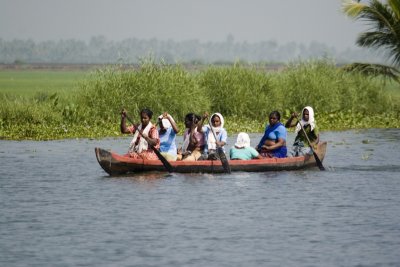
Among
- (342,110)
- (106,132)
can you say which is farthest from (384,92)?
(106,132)

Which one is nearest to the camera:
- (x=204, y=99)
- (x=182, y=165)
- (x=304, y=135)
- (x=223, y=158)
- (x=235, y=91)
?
(x=223, y=158)

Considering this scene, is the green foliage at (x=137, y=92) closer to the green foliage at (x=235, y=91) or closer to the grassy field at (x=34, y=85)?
the grassy field at (x=34, y=85)

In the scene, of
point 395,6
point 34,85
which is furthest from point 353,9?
point 34,85

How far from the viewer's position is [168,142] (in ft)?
68.8

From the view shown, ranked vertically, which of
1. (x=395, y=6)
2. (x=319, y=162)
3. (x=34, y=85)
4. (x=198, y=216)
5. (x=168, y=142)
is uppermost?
(x=395, y=6)

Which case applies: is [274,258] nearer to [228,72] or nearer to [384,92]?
[228,72]

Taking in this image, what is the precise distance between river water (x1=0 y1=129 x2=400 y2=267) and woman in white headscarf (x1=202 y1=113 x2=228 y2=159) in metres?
0.45

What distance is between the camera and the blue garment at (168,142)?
2083 cm

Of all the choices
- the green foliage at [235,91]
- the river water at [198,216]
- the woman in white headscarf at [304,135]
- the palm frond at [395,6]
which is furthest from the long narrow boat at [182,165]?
the palm frond at [395,6]

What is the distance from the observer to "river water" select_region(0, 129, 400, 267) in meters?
13.5

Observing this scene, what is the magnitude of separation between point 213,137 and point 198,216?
459 cm

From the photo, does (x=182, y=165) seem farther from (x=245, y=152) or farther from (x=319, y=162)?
(x=319, y=162)

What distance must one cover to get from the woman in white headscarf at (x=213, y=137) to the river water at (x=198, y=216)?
1.48 feet

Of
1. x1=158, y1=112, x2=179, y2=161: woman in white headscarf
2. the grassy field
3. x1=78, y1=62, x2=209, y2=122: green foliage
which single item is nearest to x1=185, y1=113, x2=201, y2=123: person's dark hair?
x1=158, y1=112, x2=179, y2=161: woman in white headscarf
